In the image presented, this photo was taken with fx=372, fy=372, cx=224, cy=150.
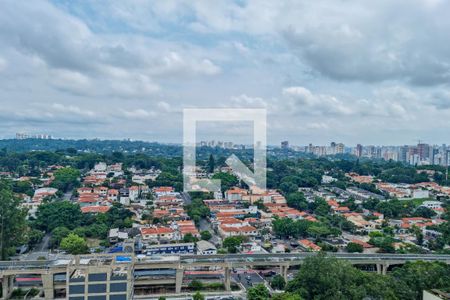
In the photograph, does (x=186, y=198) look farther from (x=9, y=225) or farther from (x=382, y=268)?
(x=382, y=268)

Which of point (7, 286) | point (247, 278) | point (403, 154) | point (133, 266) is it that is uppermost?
point (403, 154)

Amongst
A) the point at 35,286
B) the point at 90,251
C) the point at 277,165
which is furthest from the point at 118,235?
the point at 277,165

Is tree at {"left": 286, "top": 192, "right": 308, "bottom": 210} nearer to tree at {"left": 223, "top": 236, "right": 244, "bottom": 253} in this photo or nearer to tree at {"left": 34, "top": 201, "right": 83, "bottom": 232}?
tree at {"left": 223, "top": 236, "right": 244, "bottom": 253}

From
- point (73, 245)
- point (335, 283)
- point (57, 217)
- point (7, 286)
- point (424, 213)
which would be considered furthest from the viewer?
point (424, 213)

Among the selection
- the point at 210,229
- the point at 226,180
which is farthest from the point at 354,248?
the point at 226,180

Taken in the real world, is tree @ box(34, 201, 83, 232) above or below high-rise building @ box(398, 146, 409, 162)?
below

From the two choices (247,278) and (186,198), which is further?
(186,198)

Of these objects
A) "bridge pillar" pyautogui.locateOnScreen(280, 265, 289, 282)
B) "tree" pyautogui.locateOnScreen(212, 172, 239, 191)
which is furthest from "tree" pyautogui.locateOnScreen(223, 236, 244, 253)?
"tree" pyautogui.locateOnScreen(212, 172, 239, 191)
